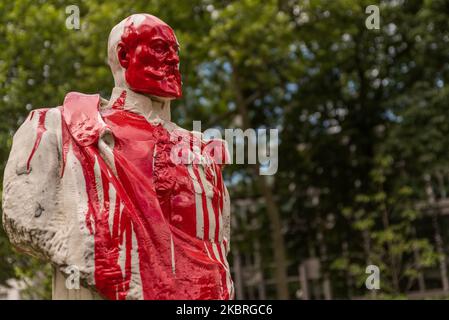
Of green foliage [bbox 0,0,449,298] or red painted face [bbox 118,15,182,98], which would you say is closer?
red painted face [bbox 118,15,182,98]

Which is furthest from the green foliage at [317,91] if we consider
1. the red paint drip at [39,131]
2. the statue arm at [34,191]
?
the statue arm at [34,191]

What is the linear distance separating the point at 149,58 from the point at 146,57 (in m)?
0.02

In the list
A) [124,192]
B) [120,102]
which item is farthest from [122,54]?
[124,192]

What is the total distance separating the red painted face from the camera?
493 cm

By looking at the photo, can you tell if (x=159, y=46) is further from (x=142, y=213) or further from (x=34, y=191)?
(x=34, y=191)

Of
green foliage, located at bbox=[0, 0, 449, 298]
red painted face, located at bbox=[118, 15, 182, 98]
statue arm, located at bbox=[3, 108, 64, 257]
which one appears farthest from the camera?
green foliage, located at bbox=[0, 0, 449, 298]

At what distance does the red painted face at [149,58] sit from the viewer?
493cm

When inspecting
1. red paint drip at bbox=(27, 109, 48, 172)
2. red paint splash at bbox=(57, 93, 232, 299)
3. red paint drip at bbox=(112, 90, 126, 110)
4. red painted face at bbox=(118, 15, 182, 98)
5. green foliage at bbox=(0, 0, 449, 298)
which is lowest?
red paint splash at bbox=(57, 93, 232, 299)

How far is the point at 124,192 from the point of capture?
4586 mm

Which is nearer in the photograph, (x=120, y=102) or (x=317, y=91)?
(x=120, y=102)

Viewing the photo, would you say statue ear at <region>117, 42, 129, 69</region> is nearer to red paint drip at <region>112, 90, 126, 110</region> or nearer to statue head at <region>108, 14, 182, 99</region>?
statue head at <region>108, 14, 182, 99</region>

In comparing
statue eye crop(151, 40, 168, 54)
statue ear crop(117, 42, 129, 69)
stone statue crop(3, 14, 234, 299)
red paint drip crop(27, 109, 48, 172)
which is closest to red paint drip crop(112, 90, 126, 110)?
stone statue crop(3, 14, 234, 299)
